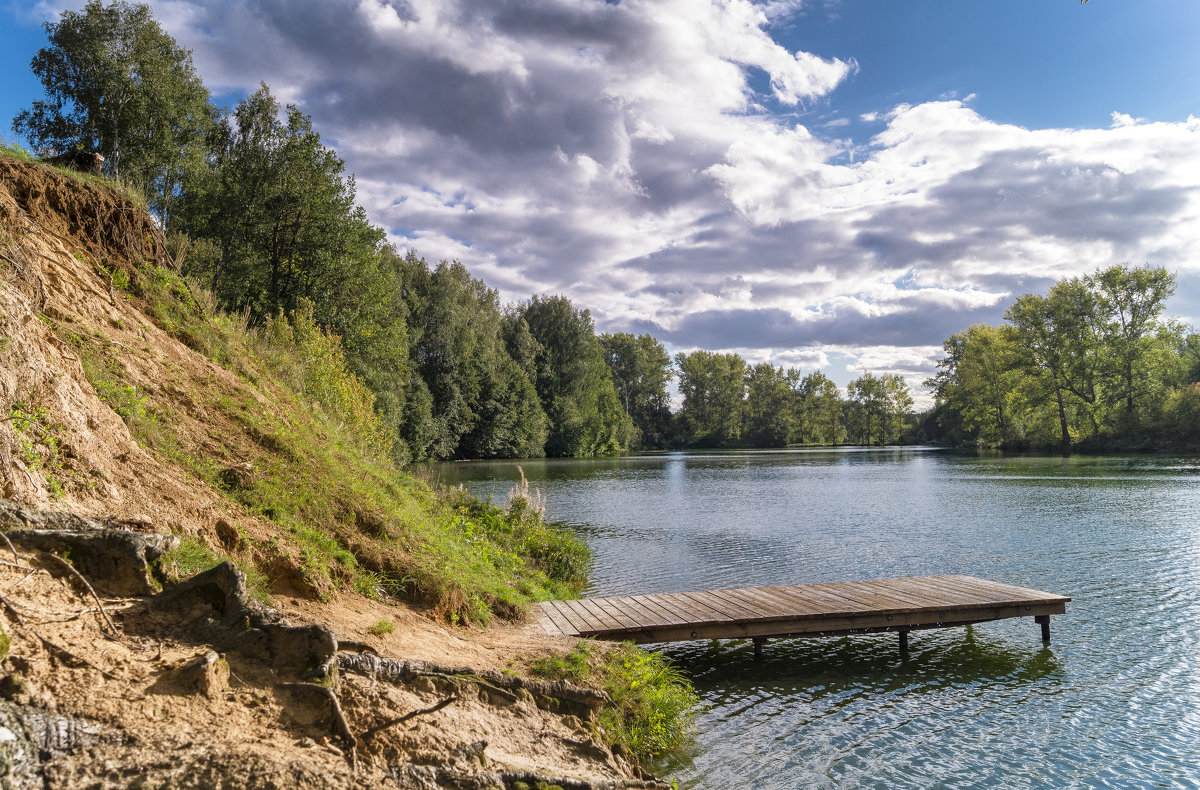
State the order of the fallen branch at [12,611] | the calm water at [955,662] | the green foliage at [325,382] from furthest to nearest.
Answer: the green foliage at [325,382] < the calm water at [955,662] < the fallen branch at [12,611]

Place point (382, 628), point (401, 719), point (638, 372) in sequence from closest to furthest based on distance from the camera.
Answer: point (401, 719)
point (382, 628)
point (638, 372)

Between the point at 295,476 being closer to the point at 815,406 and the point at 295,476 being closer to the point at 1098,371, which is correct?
the point at 1098,371

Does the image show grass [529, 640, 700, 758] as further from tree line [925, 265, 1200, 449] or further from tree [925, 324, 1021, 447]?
tree [925, 324, 1021, 447]

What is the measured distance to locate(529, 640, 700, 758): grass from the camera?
6.75 metres

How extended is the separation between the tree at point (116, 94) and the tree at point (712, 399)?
100m

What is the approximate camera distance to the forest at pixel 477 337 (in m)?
25.7

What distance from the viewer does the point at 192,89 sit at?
99.4 ft

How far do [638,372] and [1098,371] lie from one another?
211ft

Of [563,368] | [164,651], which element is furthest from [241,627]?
[563,368]

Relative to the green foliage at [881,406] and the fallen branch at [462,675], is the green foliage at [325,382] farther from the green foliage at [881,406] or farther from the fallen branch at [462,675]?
the green foliage at [881,406]

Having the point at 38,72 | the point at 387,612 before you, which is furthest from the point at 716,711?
the point at 38,72

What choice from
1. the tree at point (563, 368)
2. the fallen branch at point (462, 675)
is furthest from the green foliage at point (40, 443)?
the tree at point (563, 368)

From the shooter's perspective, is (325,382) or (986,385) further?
(986,385)

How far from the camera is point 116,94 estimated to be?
2838 centimetres
